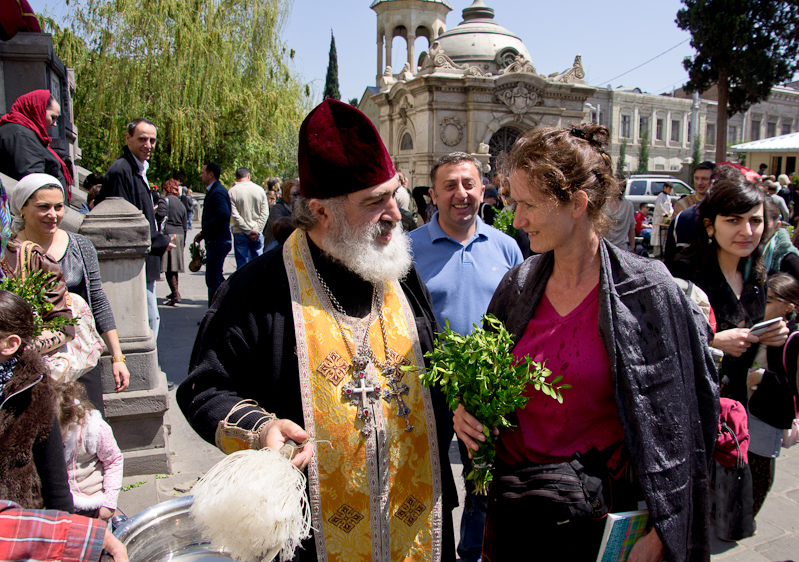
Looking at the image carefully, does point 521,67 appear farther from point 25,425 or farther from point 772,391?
point 25,425

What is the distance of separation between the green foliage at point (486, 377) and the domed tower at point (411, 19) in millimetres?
29140

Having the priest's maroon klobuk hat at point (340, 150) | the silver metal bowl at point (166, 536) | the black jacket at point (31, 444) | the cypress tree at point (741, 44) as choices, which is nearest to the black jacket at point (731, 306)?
the priest's maroon klobuk hat at point (340, 150)

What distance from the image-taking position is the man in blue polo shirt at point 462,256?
10.4ft

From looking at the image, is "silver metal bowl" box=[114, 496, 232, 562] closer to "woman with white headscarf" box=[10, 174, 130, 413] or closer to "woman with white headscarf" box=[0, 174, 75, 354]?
"woman with white headscarf" box=[0, 174, 75, 354]

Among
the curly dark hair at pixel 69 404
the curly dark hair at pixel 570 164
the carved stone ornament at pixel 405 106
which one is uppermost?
the carved stone ornament at pixel 405 106

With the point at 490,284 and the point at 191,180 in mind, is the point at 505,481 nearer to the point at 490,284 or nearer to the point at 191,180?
the point at 490,284

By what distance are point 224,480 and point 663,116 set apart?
54426mm

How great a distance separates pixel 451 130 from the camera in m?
20.2

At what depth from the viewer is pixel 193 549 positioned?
1996mm

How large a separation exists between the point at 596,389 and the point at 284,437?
3.30ft

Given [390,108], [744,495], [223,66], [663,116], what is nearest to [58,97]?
[223,66]

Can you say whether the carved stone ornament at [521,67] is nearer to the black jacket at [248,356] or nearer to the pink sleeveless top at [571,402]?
the pink sleeveless top at [571,402]

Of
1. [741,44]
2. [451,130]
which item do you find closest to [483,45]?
[451,130]

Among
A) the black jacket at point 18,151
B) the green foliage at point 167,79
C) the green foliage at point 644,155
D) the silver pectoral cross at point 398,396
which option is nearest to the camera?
the silver pectoral cross at point 398,396
